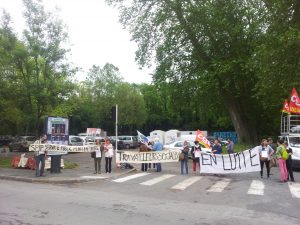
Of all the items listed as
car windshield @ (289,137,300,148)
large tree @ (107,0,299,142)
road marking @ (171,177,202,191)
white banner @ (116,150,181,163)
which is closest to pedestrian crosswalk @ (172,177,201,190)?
road marking @ (171,177,202,191)

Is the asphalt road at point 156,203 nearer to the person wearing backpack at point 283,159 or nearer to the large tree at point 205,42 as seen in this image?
the person wearing backpack at point 283,159

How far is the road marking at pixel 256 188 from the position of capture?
14.5 m

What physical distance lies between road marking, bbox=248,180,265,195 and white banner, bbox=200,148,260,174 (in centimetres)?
231

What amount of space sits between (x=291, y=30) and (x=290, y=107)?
450 centimetres

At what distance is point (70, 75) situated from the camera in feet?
105

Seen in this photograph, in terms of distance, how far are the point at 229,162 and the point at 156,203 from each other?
347 inches

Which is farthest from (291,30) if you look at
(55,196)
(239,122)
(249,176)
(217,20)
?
(55,196)

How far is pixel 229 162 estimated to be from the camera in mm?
20250

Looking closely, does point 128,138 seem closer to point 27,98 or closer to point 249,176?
point 27,98

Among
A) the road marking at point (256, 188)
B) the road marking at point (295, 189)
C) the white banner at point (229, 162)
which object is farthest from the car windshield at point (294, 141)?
the road marking at point (295, 189)

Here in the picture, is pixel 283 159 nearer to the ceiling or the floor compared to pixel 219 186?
nearer to the ceiling

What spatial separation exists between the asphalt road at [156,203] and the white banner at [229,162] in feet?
7.09

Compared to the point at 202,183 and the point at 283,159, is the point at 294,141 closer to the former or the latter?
the point at 283,159

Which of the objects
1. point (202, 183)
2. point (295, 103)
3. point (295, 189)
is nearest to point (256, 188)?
point (295, 189)
